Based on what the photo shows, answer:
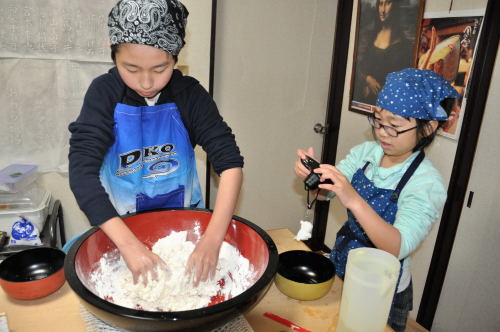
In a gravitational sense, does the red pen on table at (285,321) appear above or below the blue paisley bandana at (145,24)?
below

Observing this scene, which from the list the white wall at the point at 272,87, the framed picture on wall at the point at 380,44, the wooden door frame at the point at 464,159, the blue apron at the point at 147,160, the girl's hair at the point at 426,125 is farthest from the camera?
the white wall at the point at 272,87

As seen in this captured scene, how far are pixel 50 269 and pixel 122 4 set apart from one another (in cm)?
71

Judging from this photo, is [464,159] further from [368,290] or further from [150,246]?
[150,246]

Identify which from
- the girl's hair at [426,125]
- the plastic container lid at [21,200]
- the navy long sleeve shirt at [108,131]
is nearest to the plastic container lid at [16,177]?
the plastic container lid at [21,200]

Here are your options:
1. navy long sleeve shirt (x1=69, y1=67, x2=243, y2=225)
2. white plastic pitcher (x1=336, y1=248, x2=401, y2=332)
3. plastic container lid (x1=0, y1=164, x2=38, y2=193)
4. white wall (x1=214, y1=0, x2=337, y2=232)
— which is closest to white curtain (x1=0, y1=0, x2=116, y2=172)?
plastic container lid (x1=0, y1=164, x2=38, y2=193)

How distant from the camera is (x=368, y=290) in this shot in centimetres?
72

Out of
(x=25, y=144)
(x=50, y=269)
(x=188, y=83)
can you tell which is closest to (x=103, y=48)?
(x=25, y=144)

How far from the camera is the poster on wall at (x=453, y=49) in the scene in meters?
1.63

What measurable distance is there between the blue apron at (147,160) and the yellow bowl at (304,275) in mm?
396

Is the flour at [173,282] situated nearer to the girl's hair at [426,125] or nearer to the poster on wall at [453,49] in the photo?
the girl's hair at [426,125]

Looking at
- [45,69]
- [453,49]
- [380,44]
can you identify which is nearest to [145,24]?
[45,69]

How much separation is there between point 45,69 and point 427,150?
199 centimetres

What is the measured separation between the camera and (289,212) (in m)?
2.81

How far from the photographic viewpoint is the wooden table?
82cm
